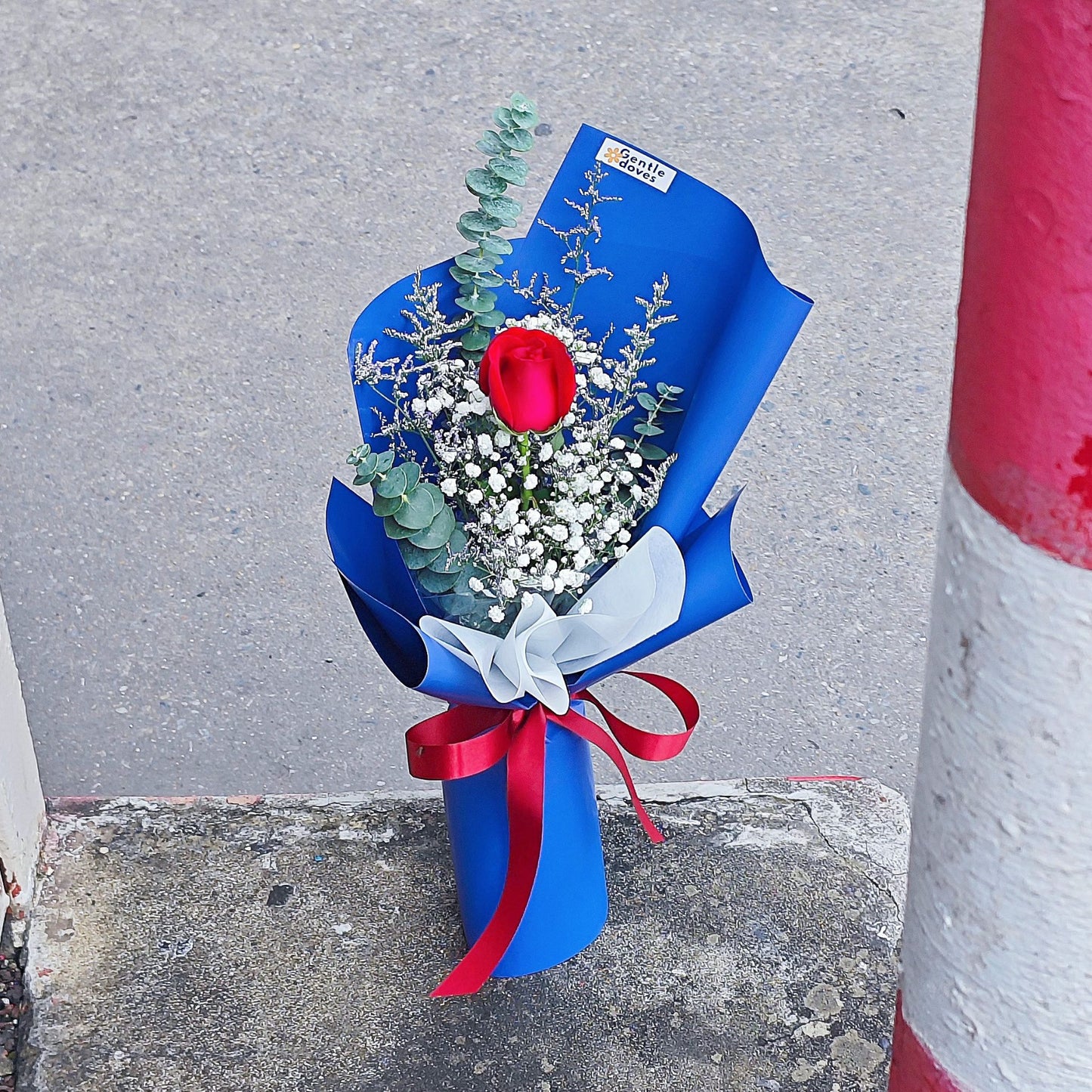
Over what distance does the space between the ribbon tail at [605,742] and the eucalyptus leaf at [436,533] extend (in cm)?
16

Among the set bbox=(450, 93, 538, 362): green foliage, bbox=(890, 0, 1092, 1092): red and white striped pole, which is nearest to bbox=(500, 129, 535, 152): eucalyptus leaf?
bbox=(450, 93, 538, 362): green foliage

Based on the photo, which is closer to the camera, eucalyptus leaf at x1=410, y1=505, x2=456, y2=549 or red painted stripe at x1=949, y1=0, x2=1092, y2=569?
red painted stripe at x1=949, y1=0, x2=1092, y2=569

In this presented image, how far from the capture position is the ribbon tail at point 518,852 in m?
0.92

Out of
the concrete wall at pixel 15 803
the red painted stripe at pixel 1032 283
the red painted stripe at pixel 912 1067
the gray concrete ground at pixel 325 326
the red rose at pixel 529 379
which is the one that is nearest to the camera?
the red painted stripe at pixel 1032 283

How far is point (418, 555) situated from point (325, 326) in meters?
1.73

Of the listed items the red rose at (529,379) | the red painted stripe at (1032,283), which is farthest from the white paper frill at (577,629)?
the red painted stripe at (1032,283)

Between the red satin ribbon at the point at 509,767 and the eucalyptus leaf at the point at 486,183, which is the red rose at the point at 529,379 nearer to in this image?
the eucalyptus leaf at the point at 486,183

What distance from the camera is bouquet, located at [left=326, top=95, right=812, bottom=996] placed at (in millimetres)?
871

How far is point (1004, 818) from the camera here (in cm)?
46

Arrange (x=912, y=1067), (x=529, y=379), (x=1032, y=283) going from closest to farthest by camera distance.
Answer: (x=1032, y=283)
(x=912, y=1067)
(x=529, y=379)

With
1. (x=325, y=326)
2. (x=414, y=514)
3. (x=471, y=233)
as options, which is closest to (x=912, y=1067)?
(x=414, y=514)

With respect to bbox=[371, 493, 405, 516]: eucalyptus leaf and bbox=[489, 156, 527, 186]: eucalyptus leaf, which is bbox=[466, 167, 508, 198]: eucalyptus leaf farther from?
bbox=[371, 493, 405, 516]: eucalyptus leaf

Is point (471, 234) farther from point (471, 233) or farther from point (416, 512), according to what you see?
point (416, 512)

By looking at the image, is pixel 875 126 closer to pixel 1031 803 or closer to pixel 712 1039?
pixel 712 1039
